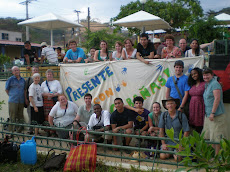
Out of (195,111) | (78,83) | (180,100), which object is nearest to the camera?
(195,111)

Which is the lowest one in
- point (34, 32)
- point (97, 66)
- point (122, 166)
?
point (122, 166)

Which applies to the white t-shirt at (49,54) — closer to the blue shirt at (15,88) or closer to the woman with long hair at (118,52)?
the blue shirt at (15,88)

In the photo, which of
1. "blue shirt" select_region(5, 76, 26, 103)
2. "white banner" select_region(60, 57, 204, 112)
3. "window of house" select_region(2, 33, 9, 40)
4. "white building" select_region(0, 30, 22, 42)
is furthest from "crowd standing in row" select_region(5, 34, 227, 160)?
"window of house" select_region(2, 33, 9, 40)

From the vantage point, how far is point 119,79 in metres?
6.89

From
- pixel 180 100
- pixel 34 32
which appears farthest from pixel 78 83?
pixel 34 32

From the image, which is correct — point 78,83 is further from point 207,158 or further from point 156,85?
point 207,158

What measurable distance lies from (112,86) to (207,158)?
5.06 metres

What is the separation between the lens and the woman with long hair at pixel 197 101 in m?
5.32

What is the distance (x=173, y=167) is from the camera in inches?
185

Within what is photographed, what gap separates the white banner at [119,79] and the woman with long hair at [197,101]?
675 mm

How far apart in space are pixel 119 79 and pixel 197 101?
229 cm

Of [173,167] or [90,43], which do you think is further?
[90,43]

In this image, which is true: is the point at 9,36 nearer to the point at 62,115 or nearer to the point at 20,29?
the point at 20,29

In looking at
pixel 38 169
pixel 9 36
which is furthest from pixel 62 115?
pixel 9 36
